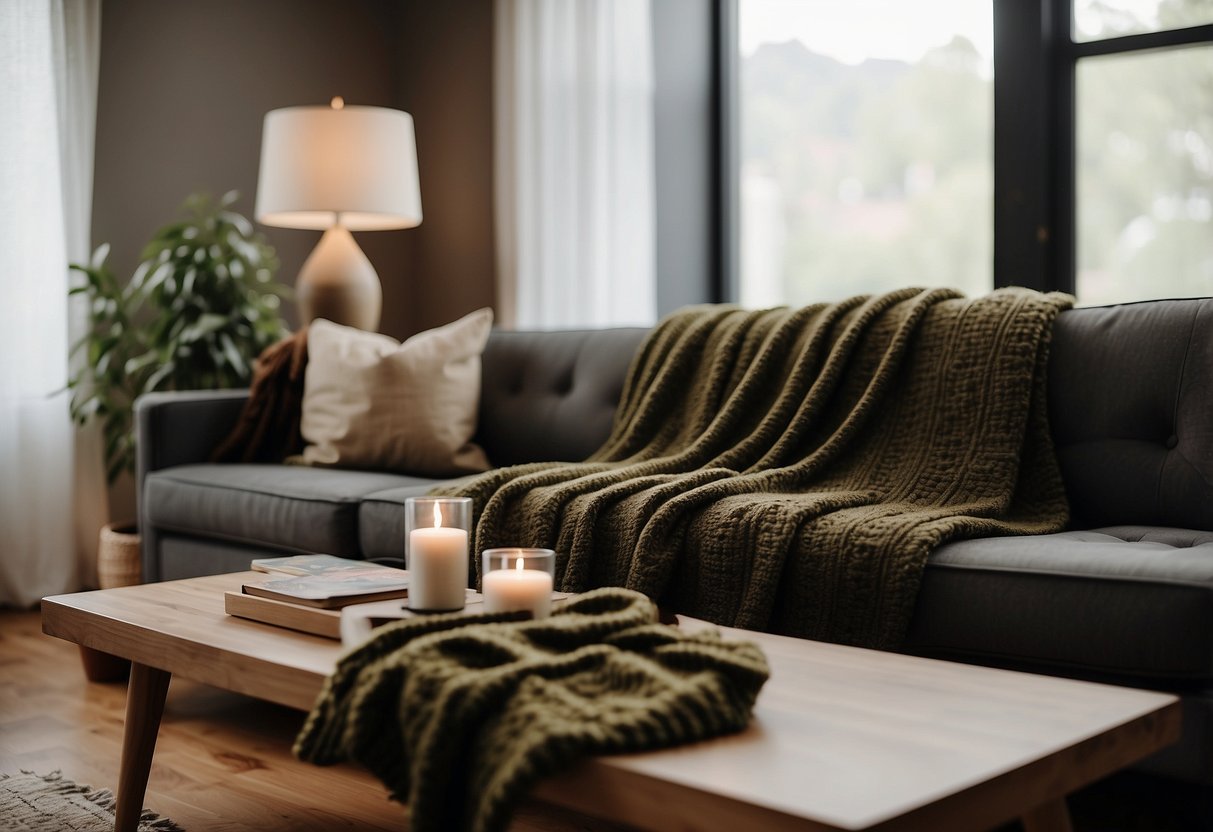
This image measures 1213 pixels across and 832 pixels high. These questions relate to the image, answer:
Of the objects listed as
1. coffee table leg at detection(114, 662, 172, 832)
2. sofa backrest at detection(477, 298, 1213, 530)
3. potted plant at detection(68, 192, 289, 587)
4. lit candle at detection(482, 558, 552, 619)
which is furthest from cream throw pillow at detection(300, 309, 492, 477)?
lit candle at detection(482, 558, 552, 619)

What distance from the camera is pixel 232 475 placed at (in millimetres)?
2842

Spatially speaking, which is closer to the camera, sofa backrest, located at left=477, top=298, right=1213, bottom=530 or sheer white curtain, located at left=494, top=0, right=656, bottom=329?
sofa backrest, located at left=477, top=298, right=1213, bottom=530

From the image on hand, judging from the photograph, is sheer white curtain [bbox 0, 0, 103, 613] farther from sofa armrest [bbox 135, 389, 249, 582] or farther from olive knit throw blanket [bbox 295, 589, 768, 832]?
olive knit throw blanket [bbox 295, 589, 768, 832]

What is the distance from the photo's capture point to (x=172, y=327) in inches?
146

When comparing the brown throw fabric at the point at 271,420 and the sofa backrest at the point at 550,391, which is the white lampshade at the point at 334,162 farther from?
the sofa backrest at the point at 550,391

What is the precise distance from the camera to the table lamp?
138 inches

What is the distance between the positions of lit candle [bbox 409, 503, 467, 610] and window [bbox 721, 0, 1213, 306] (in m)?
2.50

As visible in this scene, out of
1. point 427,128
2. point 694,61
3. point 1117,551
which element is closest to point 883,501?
point 1117,551

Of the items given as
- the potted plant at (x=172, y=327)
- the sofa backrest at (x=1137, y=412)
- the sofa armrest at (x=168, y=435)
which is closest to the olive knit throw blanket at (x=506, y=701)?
the sofa backrest at (x=1137, y=412)

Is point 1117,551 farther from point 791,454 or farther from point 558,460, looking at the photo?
point 558,460

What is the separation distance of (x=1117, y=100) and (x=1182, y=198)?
0.32 meters

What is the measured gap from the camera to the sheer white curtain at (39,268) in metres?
3.59

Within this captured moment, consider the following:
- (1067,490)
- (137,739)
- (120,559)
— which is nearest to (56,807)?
(137,739)

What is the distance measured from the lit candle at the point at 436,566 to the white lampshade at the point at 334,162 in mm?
2327
